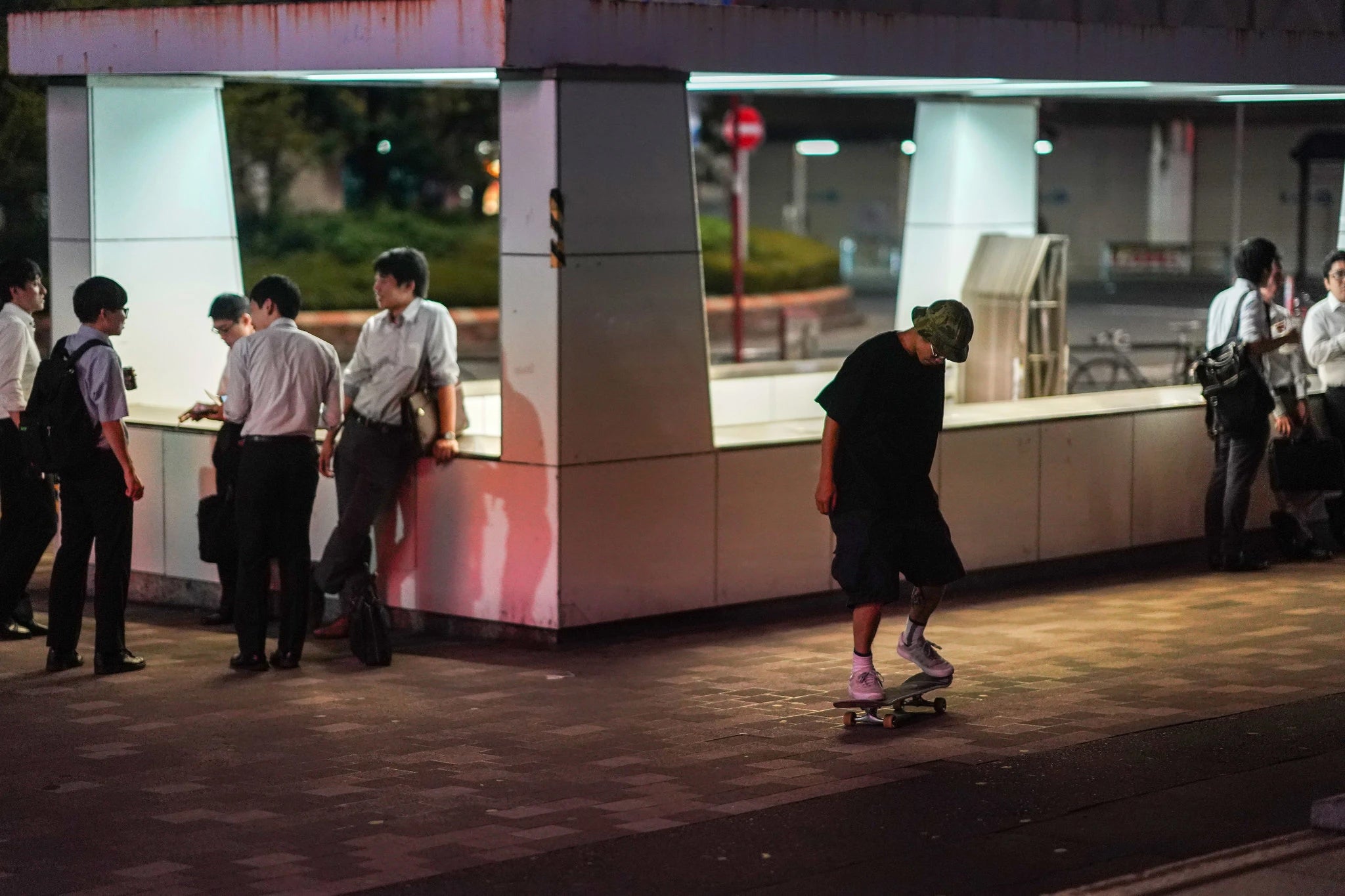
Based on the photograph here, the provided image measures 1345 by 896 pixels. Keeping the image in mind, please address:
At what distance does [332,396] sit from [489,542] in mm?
1035

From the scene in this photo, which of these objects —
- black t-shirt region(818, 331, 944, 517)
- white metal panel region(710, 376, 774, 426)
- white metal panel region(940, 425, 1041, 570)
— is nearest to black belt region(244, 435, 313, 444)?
black t-shirt region(818, 331, 944, 517)

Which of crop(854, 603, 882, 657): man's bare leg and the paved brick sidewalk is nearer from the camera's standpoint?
the paved brick sidewalk

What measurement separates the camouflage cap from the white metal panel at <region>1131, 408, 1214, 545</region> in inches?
176

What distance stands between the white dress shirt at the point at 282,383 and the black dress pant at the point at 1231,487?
16.6 ft

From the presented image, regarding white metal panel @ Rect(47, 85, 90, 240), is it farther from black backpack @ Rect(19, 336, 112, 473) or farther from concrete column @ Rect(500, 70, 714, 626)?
concrete column @ Rect(500, 70, 714, 626)

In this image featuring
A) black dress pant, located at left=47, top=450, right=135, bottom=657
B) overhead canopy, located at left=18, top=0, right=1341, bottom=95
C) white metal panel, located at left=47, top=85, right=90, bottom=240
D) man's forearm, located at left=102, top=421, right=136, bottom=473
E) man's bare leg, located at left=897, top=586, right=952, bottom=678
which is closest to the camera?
man's bare leg, located at left=897, top=586, right=952, bottom=678

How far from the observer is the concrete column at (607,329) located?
9328mm

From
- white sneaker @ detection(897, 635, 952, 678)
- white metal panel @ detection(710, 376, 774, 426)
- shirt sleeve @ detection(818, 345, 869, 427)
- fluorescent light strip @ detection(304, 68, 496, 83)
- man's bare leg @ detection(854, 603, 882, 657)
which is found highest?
fluorescent light strip @ detection(304, 68, 496, 83)

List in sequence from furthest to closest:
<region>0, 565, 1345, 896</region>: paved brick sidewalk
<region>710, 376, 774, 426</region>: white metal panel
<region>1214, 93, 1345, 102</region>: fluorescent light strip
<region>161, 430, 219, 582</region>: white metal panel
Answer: <region>710, 376, 774, 426</region>: white metal panel
<region>1214, 93, 1345, 102</region>: fluorescent light strip
<region>161, 430, 219, 582</region>: white metal panel
<region>0, 565, 1345, 896</region>: paved brick sidewalk

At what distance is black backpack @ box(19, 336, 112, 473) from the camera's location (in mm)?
8812

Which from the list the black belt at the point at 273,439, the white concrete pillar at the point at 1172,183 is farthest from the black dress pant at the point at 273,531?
the white concrete pillar at the point at 1172,183

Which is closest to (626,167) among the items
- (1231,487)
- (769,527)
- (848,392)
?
(769,527)

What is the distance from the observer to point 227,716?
26.8 feet

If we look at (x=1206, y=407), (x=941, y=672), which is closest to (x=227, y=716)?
(x=941, y=672)
